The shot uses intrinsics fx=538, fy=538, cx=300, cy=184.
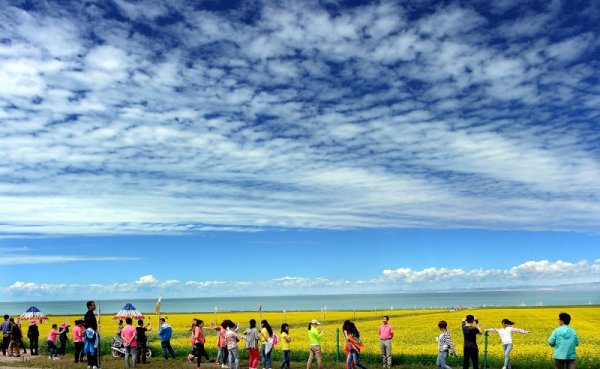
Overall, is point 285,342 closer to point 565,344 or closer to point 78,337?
point 565,344

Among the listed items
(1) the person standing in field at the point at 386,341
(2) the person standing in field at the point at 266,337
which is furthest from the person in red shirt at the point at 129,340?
(1) the person standing in field at the point at 386,341

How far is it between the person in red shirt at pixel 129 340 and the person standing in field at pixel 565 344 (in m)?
13.9

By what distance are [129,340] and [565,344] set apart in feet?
47.2

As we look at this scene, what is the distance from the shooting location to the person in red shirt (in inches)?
766

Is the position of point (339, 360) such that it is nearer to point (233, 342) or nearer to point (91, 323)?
point (233, 342)

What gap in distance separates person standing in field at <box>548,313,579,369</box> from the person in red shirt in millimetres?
13938

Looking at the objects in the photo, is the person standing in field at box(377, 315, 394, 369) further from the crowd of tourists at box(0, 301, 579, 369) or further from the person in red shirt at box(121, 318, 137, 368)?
the person in red shirt at box(121, 318, 137, 368)

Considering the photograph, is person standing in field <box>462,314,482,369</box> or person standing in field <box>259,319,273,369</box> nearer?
person standing in field <box>462,314,482,369</box>

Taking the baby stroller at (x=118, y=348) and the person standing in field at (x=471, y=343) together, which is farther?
the baby stroller at (x=118, y=348)

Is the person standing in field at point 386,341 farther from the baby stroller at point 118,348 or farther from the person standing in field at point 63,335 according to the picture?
the person standing in field at point 63,335

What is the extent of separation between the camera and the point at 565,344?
1267 centimetres

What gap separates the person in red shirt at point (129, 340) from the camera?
1945 cm

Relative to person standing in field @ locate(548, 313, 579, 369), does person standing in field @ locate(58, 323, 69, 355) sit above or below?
below

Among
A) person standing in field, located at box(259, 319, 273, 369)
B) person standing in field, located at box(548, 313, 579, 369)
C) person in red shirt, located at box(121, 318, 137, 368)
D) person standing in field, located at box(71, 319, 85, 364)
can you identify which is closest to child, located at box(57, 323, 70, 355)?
person standing in field, located at box(71, 319, 85, 364)
